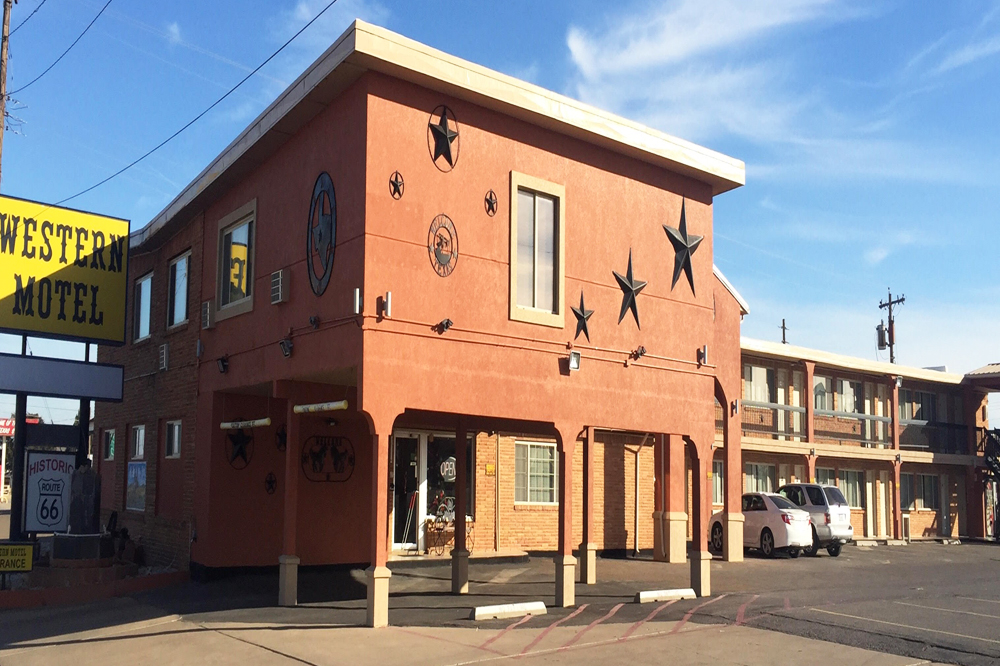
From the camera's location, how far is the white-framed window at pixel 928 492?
3591 cm

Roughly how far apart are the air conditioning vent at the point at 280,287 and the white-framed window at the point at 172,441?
5778mm

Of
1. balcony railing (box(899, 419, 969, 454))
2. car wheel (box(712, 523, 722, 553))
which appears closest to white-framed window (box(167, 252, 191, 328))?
car wheel (box(712, 523, 722, 553))

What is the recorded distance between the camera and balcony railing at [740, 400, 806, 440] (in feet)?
95.1

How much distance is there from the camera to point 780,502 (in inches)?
964

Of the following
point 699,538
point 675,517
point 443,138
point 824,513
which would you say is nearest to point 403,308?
point 443,138

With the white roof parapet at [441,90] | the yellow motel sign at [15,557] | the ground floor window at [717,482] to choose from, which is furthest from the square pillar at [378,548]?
the ground floor window at [717,482]

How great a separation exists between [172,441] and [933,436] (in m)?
29.3

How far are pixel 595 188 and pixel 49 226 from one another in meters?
11.1

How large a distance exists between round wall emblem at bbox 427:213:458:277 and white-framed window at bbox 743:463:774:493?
19.3m

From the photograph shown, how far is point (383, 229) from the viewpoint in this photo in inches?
488

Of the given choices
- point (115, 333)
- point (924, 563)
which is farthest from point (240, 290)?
point (924, 563)

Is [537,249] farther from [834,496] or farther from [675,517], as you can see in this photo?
[834,496]

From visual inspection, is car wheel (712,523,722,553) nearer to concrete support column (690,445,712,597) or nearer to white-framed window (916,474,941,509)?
concrete support column (690,445,712,597)

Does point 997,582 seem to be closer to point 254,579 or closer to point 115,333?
point 254,579
